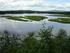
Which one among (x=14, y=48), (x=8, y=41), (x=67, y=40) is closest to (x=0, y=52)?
(x=14, y=48)

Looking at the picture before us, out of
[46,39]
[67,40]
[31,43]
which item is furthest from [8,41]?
[67,40]

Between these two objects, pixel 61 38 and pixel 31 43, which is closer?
pixel 31 43

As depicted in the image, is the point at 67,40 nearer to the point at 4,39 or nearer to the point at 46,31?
the point at 46,31

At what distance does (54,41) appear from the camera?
18.1 metres

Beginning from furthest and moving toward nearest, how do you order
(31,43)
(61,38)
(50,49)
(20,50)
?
(61,38) → (31,43) → (50,49) → (20,50)

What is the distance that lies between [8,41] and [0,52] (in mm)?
2663

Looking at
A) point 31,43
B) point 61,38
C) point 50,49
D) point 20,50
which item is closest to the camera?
point 20,50

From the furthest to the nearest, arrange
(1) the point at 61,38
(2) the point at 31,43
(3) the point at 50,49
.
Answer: (1) the point at 61,38 → (2) the point at 31,43 → (3) the point at 50,49

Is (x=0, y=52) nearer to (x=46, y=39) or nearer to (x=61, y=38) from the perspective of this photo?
(x=46, y=39)

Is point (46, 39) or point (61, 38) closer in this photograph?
point (46, 39)

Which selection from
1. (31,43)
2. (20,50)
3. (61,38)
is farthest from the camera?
(61,38)

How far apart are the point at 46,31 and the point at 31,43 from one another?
5.54ft

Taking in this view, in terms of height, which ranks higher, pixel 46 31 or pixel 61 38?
pixel 46 31

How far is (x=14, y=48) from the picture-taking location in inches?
645
